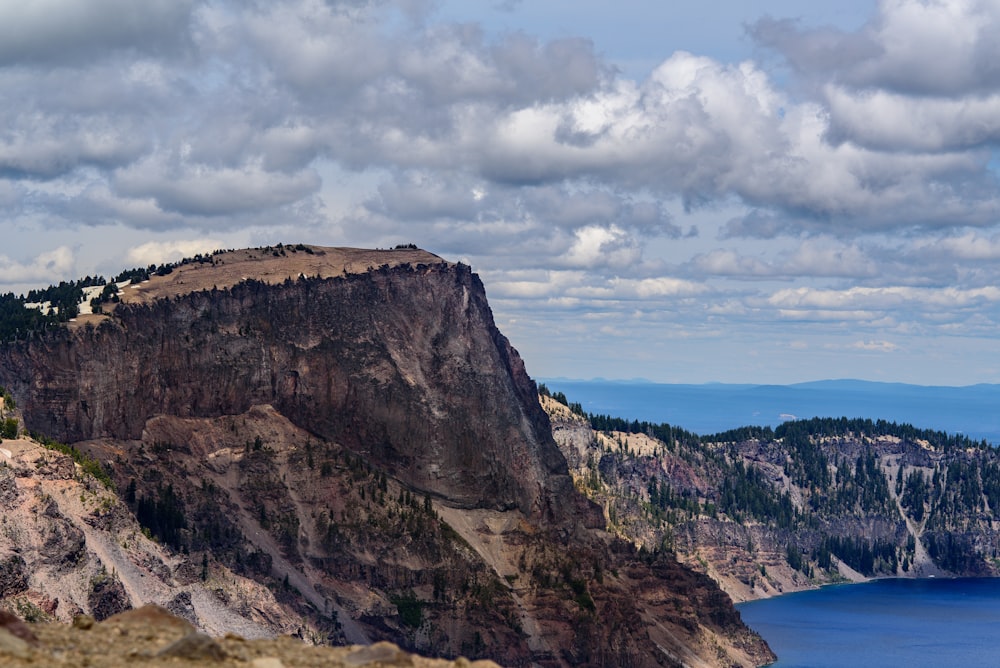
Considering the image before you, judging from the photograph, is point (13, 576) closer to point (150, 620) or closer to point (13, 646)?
point (150, 620)

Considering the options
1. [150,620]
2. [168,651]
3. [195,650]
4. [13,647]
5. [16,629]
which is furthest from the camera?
[150,620]

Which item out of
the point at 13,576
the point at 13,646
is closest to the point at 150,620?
the point at 13,646

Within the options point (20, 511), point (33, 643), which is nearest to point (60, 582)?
point (20, 511)

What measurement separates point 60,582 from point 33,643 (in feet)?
445

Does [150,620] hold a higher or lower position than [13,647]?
higher

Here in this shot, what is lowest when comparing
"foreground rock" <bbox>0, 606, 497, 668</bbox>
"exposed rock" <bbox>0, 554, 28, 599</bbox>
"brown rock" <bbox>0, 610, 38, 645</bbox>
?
"exposed rock" <bbox>0, 554, 28, 599</bbox>

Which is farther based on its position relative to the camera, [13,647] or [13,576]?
[13,576]

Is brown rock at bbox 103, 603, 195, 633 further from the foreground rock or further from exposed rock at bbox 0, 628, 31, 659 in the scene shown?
exposed rock at bbox 0, 628, 31, 659

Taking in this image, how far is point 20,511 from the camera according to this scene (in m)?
196

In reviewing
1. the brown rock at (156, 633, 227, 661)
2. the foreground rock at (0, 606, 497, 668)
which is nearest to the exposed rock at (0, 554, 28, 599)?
the foreground rock at (0, 606, 497, 668)

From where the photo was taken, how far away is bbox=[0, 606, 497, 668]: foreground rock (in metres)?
61.2

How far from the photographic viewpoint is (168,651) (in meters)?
62.2

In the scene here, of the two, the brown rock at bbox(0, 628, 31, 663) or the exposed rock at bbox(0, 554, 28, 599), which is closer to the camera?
the brown rock at bbox(0, 628, 31, 663)

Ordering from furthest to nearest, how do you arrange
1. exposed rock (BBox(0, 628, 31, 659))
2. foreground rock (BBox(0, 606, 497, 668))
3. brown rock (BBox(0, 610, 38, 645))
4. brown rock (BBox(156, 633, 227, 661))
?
brown rock (BBox(0, 610, 38, 645)) → brown rock (BBox(156, 633, 227, 661)) → foreground rock (BBox(0, 606, 497, 668)) → exposed rock (BBox(0, 628, 31, 659))
